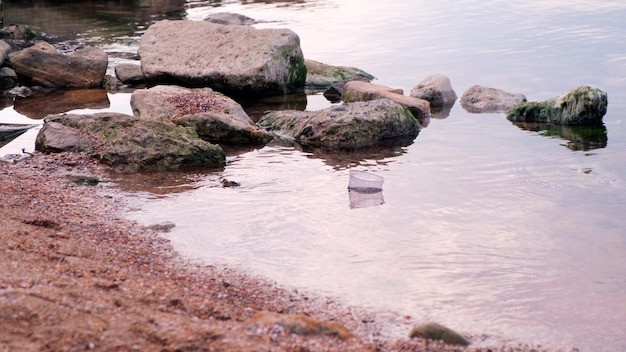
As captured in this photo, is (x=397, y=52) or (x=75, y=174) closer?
(x=75, y=174)

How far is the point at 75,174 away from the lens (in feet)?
35.0

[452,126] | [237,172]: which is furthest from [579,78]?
[237,172]

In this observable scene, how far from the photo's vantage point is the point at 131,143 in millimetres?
11266

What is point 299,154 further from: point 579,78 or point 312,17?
point 312,17

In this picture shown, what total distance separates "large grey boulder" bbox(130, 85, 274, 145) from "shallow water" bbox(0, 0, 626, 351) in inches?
20.8

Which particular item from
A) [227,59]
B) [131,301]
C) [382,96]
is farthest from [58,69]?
[131,301]

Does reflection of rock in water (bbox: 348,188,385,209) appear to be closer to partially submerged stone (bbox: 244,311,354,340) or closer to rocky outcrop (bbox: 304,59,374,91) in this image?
partially submerged stone (bbox: 244,311,354,340)

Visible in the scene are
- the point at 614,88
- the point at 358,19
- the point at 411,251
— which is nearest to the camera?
the point at 411,251

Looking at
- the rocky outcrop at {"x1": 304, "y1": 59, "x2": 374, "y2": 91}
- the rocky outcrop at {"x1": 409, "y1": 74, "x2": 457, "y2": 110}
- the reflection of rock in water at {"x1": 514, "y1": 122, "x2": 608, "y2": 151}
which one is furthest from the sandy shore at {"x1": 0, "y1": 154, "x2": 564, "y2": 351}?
the rocky outcrop at {"x1": 304, "y1": 59, "x2": 374, "y2": 91}

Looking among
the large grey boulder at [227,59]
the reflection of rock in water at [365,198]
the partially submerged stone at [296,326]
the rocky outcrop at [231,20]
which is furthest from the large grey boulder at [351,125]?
the rocky outcrop at [231,20]

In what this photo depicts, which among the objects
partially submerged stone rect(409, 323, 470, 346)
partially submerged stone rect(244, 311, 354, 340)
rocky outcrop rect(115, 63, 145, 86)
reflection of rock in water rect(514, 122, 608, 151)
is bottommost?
rocky outcrop rect(115, 63, 145, 86)

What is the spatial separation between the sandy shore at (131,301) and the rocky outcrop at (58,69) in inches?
340

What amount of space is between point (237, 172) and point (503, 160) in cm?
368

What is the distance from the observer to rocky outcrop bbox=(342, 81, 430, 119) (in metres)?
14.3
